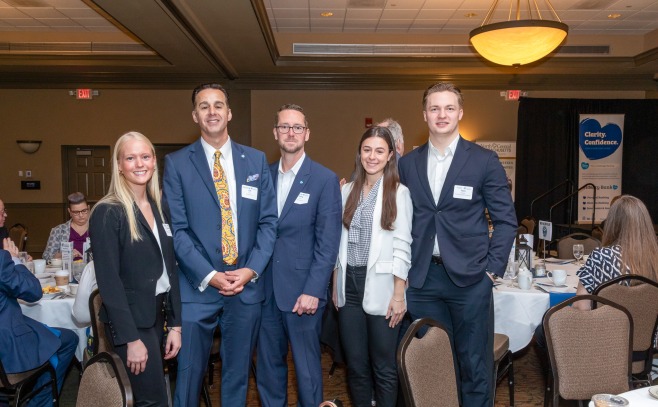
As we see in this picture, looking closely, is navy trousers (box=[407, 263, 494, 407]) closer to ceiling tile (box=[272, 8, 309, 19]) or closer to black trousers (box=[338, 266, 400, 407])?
black trousers (box=[338, 266, 400, 407])

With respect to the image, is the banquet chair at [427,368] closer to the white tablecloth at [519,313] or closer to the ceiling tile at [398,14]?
the white tablecloth at [519,313]

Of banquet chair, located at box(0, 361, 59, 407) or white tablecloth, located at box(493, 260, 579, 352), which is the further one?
white tablecloth, located at box(493, 260, 579, 352)

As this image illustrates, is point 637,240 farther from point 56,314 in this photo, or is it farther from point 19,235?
point 19,235

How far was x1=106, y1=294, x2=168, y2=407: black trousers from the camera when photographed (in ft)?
7.25

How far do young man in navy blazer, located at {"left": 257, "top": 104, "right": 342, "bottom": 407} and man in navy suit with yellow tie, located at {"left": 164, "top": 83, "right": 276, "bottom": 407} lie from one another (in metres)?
0.12

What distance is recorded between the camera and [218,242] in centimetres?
255

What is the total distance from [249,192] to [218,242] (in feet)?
0.92

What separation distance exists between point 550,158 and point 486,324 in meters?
7.88

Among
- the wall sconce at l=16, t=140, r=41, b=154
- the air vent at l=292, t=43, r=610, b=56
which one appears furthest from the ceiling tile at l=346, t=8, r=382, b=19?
the wall sconce at l=16, t=140, r=41, b=154

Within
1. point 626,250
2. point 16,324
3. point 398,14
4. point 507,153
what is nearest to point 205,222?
point 16,324

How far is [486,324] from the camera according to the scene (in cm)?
264

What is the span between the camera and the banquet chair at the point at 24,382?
2680 mm

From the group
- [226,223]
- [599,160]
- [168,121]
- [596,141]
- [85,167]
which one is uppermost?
[168,121]

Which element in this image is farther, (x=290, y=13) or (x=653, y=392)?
(x=290, y=13)
